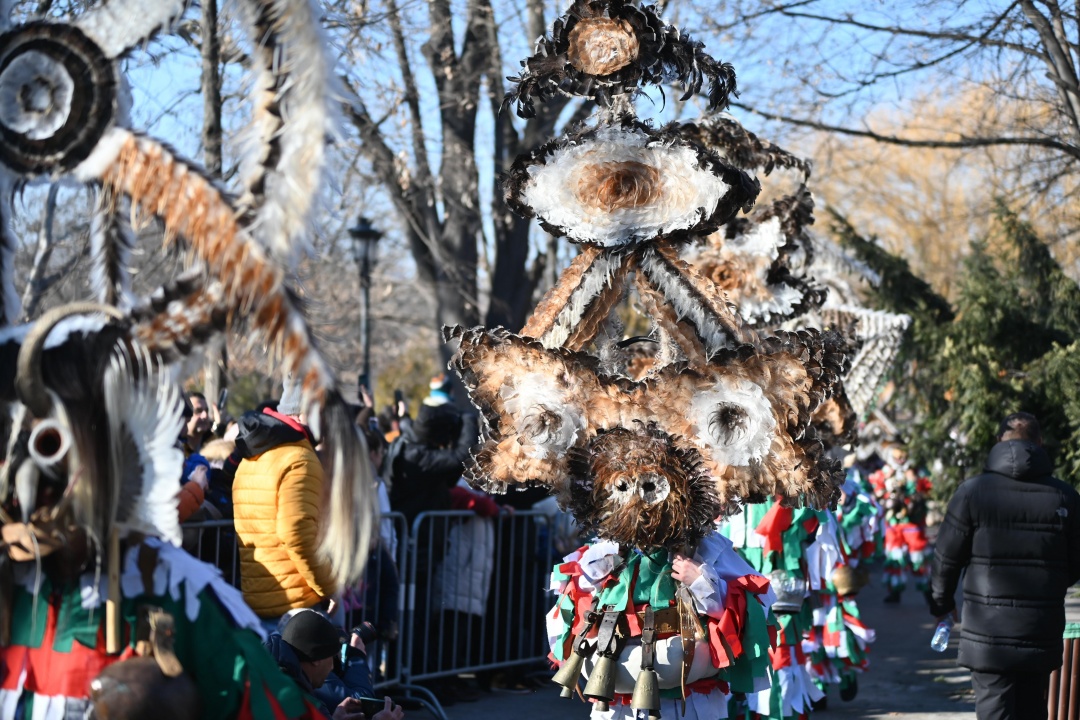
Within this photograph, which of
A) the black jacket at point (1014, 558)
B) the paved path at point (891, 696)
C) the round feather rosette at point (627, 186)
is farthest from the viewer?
→ the paved path at point (891, 696)

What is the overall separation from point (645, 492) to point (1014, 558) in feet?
6.54

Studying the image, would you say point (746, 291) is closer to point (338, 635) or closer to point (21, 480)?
point (338, 635)

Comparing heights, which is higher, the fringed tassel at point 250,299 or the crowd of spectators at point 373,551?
the fringed tassel at point 250,299

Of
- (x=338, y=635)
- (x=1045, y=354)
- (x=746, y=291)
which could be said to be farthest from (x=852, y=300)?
(x=338, y=635)

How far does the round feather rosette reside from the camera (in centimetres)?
505

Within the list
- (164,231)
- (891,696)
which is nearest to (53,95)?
(164,231)

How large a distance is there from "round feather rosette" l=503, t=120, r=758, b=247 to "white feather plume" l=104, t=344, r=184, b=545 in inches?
112

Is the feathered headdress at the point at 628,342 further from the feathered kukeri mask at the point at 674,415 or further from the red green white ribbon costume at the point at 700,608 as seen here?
the red green white ribbon costume at the point at 700,608

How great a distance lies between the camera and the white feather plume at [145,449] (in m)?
2.48

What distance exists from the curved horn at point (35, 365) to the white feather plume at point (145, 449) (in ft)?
0.40

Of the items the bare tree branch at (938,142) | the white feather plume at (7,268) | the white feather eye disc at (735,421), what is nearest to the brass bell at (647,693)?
the white feather eye disc at (735,421)

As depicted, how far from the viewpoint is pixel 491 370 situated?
16.6 ft

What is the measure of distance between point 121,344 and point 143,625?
56 cm

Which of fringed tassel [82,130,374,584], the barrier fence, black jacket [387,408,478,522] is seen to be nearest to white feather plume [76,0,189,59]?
fringed tassel [82,130,374,584]
